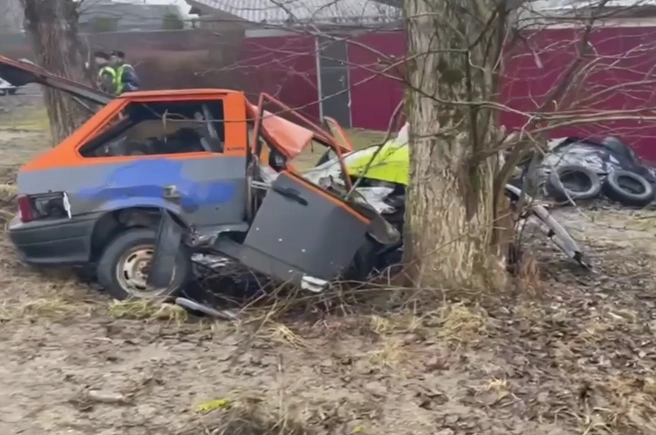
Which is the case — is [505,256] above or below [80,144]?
below

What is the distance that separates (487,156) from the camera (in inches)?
278

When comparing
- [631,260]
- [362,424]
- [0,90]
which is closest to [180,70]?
[0,90]

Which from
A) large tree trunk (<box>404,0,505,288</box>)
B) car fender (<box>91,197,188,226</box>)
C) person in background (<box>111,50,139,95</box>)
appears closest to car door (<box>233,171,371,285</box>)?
large tree trunk (<box>404,0,505,288</box>)

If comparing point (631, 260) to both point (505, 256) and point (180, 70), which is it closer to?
point (505, 256)

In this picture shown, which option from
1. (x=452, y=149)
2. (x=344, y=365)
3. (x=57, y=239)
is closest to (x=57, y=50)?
(x=57, y=239)

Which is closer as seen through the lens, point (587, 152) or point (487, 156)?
point (487, 156)

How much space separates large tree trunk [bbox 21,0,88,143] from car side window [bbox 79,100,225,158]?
184 inches

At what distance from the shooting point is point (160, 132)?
7902 millimetres

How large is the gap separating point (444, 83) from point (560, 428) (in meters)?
2.65

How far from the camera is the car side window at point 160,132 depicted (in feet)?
25.3

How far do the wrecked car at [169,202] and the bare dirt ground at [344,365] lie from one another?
34cm

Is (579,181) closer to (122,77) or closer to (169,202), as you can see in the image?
(169,202)

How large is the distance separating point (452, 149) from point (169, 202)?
2087 mm

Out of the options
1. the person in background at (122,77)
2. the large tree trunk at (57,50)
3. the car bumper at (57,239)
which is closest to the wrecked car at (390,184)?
the car bumper at (57,239)
